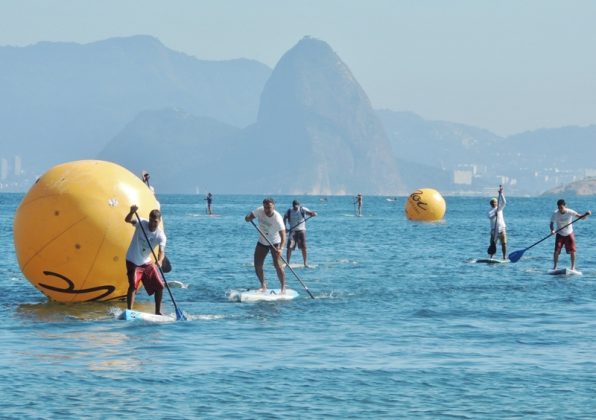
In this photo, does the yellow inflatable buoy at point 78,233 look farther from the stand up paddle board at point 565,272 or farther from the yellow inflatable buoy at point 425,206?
the yellow inflatable buoy at point 425,206

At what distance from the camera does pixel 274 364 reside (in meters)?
14.9

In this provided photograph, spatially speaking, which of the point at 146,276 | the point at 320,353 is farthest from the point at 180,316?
the point at 320,353

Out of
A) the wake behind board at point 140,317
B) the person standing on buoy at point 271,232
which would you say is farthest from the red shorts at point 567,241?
the wake behind board at point 140,317

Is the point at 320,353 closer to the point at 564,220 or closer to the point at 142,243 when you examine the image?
the point at 142,243

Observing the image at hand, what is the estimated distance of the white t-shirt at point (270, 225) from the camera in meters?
22.0

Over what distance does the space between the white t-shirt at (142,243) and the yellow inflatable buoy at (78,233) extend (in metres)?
1.55

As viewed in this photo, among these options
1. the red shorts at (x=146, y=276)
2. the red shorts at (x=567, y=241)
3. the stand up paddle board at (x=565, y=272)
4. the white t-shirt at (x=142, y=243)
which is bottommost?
the stand up paddle board at (x=565, y=272)

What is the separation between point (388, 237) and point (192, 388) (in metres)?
39.4

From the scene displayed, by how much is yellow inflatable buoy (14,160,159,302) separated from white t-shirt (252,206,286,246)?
94.0 inches

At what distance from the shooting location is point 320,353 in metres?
15.8

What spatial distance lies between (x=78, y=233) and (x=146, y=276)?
75.0 inches

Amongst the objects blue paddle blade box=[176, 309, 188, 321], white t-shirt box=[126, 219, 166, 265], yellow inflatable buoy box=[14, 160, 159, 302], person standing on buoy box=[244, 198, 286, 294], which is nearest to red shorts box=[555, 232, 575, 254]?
person standing on buoy box=[244, 198, 286, 294]

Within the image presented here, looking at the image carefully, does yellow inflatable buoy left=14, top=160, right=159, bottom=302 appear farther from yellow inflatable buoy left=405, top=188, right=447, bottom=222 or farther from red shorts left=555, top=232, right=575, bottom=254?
yellow inflatable buoy left=405, top=188, right=447, bottom=222

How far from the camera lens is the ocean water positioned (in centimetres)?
1253
